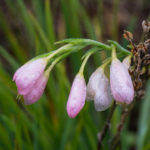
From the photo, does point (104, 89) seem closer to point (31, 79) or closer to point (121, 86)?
point (121, 86)

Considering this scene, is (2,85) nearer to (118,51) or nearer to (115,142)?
(115,142)

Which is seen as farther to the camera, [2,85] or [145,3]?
[145,3]

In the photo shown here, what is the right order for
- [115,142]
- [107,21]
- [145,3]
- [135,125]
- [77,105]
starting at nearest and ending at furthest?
[77,105] < [115,142] < [135,125] < [107,21] < [145,3]

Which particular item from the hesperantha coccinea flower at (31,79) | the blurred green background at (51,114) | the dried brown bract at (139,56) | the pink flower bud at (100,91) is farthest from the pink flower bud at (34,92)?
the blurred green background at (51,114)

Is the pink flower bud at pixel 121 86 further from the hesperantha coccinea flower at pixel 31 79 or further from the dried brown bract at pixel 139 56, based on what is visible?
the hesperantha coccinea flower at pixel 31 79

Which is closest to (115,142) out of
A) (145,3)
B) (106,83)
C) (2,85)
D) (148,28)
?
(106,83)

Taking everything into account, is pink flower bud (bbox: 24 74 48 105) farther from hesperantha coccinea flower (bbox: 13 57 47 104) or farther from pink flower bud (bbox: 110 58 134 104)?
pink flower bud (bbox: 110 58 134 104)

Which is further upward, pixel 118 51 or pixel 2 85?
pixel 118 51
